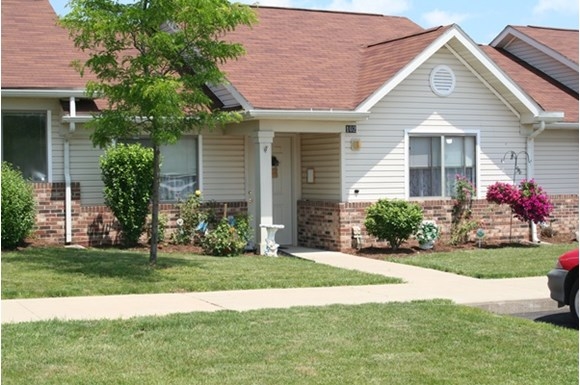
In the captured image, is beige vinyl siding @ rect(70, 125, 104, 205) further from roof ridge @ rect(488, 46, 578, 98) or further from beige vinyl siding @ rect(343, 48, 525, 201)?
roof ridge @ rect(488, 46, 578, 98)

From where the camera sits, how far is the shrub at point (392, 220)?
733 inches

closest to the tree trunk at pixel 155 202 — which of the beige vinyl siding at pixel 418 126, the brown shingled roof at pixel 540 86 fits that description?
the beige vinyl siding at pixel 418 126

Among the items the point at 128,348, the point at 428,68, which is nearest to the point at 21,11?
the point at 428,68

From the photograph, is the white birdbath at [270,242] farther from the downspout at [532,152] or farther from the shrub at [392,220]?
the downspout at [532,152]

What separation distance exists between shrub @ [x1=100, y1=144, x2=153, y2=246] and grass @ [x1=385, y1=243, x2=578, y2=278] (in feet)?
15.7

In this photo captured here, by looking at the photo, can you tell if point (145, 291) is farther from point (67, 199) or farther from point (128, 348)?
point (67, 199)

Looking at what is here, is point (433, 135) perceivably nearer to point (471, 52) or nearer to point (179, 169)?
point (471, 52)

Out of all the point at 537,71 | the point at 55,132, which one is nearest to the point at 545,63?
the point at 537,71

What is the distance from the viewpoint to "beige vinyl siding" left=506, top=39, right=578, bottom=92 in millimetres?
24391

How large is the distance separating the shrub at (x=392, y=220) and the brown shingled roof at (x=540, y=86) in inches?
196

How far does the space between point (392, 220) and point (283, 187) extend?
3043 millimetres

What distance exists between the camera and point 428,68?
19.9m

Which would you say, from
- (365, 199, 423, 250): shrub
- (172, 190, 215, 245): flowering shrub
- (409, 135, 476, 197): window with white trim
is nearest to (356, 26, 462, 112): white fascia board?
(409, 135, 476, 197): window with white trim

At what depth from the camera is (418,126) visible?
1986 cm
